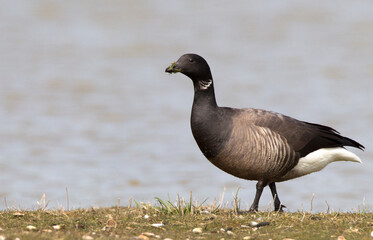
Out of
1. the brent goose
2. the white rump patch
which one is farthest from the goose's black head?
the white rump patch

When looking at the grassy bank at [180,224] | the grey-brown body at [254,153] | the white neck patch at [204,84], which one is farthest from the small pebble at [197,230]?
the white neck patch at [204,84]

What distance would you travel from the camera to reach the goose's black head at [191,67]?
941 cm

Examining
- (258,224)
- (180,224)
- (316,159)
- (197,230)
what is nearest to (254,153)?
(316,159)

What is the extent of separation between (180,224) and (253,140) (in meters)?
1.76

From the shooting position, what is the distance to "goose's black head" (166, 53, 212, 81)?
9.41 m

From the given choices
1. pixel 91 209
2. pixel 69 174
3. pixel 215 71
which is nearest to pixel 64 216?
pixel 91 209

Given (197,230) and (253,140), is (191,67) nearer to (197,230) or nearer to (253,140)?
(253,140)

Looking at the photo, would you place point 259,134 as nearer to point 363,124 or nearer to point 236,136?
point 236,136

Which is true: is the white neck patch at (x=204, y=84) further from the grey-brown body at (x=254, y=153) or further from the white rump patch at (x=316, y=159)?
the white rump patch at (x=316, y=159)

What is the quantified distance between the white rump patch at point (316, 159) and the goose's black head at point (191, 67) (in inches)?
70.9

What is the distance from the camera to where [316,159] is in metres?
9.77

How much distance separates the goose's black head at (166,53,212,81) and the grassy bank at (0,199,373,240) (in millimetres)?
1850

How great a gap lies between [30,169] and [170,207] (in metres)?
9.06

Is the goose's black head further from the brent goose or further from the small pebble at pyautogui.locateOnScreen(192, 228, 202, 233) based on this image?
the small pebble at pyautogui.locateOnScreen(192, 228, 202, 233)
